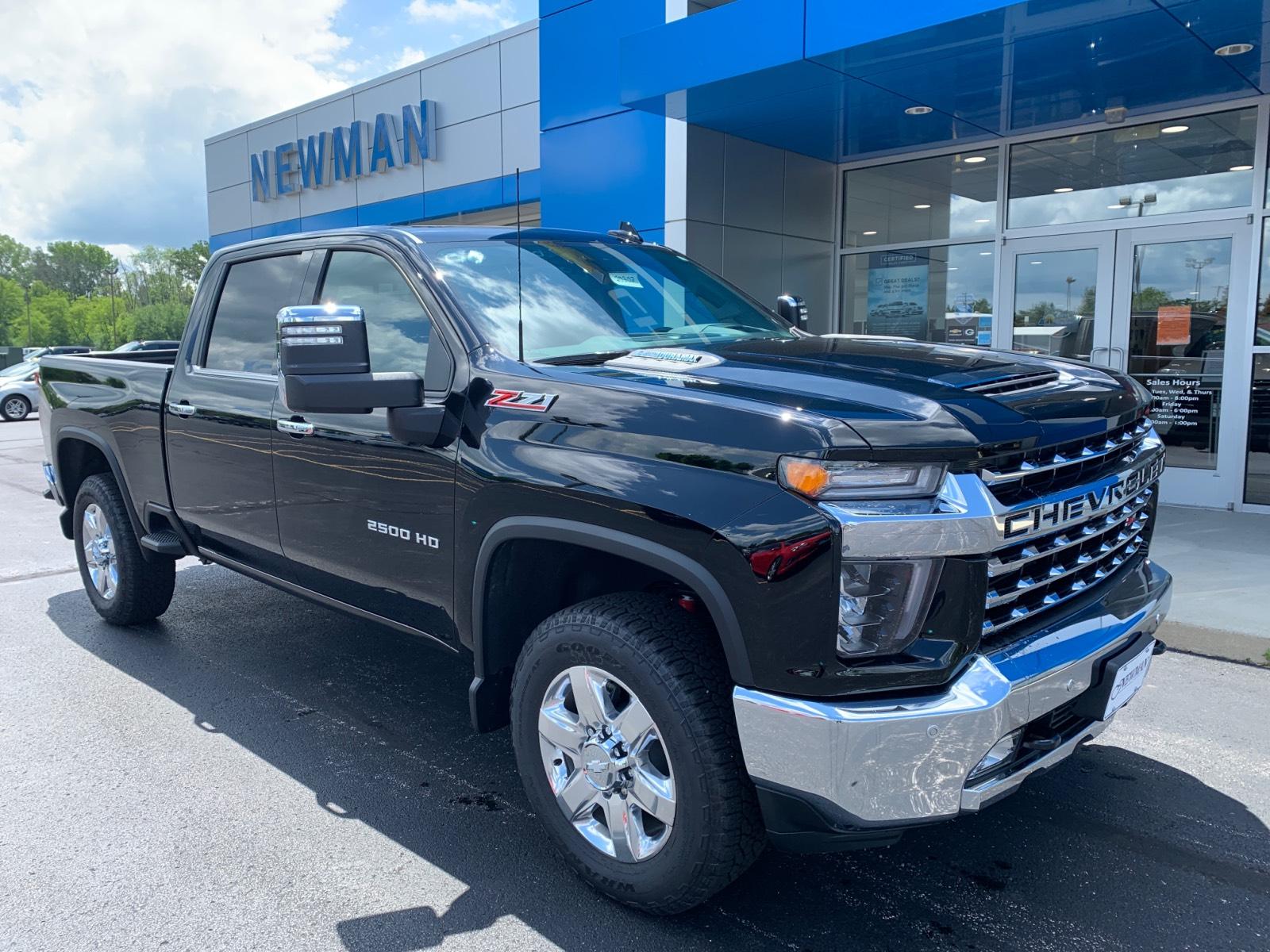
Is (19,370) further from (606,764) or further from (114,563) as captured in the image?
(606,764)

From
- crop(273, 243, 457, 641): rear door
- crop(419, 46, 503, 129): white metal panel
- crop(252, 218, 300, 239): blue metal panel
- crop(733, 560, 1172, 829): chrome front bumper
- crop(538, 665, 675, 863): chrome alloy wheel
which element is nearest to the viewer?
crop(733, 560, 1172, 829): chrome front bumper

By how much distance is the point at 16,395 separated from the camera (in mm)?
23406

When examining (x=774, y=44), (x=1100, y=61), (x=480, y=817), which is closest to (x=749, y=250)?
(x=774, y=44)

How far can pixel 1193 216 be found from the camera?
28.4 ft

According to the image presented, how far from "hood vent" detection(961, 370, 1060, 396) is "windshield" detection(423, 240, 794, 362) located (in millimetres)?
1116

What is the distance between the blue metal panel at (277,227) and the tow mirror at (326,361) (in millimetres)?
19106

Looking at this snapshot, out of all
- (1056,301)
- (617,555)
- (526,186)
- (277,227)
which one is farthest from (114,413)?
(277,227)

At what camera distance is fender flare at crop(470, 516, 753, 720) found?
241 centimetres

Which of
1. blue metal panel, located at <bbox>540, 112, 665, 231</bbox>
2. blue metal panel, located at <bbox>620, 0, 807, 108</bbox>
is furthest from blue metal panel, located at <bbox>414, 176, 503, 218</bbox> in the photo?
blue metal panel, located at <bbox>620, 0, 807, 108</bbox>

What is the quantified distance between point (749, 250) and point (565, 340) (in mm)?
7338

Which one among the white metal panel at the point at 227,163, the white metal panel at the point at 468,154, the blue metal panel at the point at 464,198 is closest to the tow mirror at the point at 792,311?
the blue metal panel at the point at 464,198

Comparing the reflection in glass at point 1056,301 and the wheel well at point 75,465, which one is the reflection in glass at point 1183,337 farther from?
the wheel well at point 75,465

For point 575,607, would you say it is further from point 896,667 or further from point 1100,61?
point 1100,61

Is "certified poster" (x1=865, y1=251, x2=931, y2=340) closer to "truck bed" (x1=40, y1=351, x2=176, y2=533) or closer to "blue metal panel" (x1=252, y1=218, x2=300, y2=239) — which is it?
"truck bed" (x1=40, y1=351, x2=176, y2=533)
